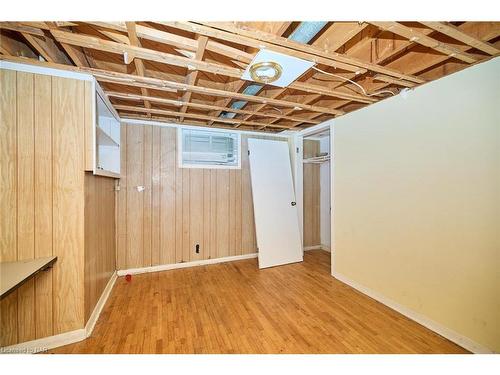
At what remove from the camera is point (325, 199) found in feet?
14.8

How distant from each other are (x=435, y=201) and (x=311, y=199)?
8.42 feet

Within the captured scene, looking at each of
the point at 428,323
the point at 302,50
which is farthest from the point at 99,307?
the point at 428,323

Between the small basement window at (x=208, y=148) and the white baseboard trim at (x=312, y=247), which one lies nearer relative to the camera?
the small basement window at (x=208, y=148)

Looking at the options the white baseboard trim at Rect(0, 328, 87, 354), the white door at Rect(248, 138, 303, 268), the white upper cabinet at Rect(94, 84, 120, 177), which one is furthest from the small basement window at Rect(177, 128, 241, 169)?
the white baseboard trim at Rect(0, 328, 87, 354)

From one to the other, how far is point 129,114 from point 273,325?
10.4 ft

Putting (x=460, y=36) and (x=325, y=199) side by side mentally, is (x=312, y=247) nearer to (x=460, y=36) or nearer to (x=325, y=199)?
(x=325, y=199)

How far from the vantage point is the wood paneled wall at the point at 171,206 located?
321 centimetres

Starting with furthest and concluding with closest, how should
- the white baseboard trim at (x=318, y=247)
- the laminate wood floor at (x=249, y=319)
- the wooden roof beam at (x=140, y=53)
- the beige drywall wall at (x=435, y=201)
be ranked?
1. the white baseboard trim at (x=318, y=247)
2. the laminate wood floor at (x=249, y=319)
3. the beige drywall wall at (x=435, y=201)
4. the wooden roof beam at (x=140, y=53)

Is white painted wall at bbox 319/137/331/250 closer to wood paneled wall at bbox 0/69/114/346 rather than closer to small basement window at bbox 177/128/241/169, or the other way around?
small basement window at bbox 177/128/241/169

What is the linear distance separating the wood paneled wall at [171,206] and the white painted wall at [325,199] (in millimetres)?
1668

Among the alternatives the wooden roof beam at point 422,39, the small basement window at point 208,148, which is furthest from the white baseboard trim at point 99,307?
the wooden roof beam at point 422,39

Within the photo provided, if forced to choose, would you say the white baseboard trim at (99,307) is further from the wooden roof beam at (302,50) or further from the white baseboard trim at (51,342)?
the wooden roof beam at (302,50)

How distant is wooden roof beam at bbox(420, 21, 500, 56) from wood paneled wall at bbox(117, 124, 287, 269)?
2881 mm
